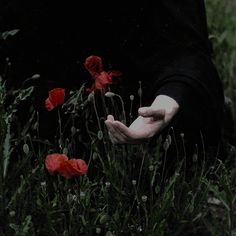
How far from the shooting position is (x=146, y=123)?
1854 millimetres

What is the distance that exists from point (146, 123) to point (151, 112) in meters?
0.09

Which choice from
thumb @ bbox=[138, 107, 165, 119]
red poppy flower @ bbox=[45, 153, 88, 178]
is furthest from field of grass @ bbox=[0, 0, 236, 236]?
thumb @ bbox=[138, 107, 165, 119]

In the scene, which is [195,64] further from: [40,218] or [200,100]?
[40,218]

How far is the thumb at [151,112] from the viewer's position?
1.73m

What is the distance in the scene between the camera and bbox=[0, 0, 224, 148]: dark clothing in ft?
6.77

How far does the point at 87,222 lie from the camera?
6.28 ft

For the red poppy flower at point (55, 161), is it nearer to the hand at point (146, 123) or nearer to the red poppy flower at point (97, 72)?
the hand at point (146, 123)

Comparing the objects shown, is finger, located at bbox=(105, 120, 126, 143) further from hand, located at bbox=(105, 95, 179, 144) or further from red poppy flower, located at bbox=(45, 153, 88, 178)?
red poppy flower, located at bbox=(45, 153, 88, 178)

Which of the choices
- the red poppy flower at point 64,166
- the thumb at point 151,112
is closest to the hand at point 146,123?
the thumb at point 151,112

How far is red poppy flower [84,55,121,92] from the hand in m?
0.15

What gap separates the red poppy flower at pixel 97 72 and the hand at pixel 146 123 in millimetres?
151

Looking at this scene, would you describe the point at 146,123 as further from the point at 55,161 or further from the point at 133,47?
the point at 133,47

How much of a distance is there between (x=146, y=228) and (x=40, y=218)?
0.29 m

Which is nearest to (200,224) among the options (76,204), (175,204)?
(175,204)
